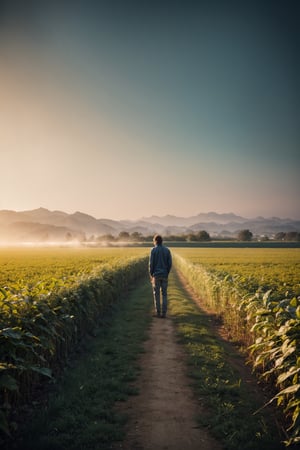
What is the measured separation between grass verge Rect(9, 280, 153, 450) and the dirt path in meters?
0.24

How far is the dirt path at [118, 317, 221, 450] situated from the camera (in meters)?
4.38

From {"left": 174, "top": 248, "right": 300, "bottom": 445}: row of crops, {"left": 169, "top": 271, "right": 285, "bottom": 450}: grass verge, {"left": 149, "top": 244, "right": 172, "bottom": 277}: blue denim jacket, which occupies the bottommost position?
{"left": 169, "top": 271, "right": 285, "bottom": 450}: grass verge

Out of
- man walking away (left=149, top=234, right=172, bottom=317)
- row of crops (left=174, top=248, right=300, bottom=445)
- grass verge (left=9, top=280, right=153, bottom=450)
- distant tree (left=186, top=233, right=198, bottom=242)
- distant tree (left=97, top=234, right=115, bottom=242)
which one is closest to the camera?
row of crops (left=174, top=248, right=300, bottom=445)

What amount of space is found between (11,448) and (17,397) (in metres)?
0.85

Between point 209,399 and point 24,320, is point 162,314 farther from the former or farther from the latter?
point 24,320

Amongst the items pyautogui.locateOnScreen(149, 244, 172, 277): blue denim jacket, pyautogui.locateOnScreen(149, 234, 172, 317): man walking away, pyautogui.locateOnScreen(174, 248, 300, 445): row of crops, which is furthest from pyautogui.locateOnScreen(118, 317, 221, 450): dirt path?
pyautogui.locateOnScreen(149, 244, 172, 277): blue denim jacket

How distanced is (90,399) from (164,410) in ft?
Answer: 4.50

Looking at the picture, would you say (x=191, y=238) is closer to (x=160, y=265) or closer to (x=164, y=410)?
(x=160, y=265)

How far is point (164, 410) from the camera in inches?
209

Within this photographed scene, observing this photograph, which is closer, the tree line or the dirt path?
the dirt path

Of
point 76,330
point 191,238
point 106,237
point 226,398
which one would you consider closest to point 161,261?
point 76,330

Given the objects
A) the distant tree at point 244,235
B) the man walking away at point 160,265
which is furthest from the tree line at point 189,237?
the man walking away at point 160,265

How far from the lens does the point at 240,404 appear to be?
5531 mm

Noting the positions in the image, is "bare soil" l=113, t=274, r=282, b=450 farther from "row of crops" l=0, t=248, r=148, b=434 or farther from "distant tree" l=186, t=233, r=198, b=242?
"distant tree" l=186, t=233, r=198, b=242
